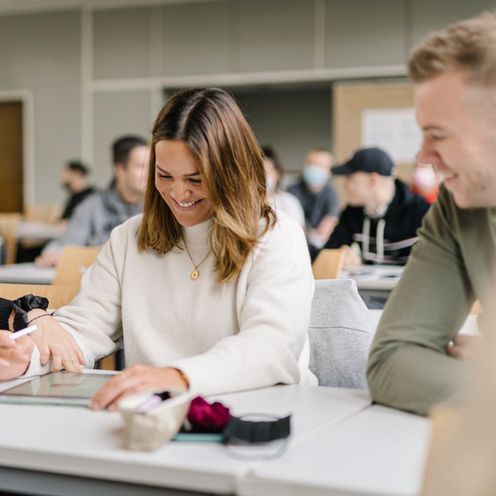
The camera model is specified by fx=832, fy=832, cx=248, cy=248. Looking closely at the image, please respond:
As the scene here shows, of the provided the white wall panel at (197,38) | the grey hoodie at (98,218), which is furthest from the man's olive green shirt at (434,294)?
the white wall panel at (197,38)

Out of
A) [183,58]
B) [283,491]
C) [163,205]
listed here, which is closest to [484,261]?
[283,491]

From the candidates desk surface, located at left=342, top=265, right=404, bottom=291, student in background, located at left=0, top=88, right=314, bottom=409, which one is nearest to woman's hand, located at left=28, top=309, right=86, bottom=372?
student in background, located at left=0, top=88, right=314, bottom=409

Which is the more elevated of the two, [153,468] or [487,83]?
[487,83]

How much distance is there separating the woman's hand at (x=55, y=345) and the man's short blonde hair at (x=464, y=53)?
0.93 m

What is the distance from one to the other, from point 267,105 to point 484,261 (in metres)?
9.02

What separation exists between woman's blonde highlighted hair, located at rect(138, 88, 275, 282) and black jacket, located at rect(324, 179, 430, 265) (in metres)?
2.47

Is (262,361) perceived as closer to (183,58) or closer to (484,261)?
(484,261)

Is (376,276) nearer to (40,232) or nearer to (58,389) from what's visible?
(58,389)

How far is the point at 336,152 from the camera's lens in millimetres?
8664

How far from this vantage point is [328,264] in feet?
10.3

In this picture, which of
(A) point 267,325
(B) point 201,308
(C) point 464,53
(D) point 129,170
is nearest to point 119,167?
(D) point 129,170

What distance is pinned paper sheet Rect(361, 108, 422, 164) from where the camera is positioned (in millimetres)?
8469

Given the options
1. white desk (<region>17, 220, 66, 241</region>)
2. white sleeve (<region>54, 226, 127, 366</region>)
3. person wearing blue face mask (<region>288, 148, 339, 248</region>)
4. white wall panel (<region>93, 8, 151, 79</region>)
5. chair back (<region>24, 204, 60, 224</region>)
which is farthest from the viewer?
white wall panel (<region>93, 8, 151, 79</region>)

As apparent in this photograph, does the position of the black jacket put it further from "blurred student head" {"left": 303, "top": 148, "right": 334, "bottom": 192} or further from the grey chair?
"blurred student head" {"left": 303, "top": 148, "right": 334, "bottom": 192}
